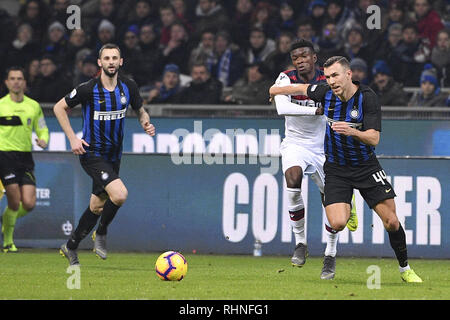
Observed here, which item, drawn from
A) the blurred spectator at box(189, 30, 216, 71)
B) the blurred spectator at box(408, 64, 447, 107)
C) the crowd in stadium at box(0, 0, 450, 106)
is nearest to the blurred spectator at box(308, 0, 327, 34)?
the crowd in stadium at box(0, 0, 450, 106)

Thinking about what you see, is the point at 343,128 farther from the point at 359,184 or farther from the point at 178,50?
the point at 178,50

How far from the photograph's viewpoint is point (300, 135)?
10438 mm

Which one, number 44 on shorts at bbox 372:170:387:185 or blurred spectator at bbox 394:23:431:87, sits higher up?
blurred spectator at bbox 394:23:431:87

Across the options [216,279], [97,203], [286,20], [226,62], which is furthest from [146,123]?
[286,20]

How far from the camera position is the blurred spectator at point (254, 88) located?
15078 mm

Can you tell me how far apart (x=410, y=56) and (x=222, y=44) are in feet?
9.89

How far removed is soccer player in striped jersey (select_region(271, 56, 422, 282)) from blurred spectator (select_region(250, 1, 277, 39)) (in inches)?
295

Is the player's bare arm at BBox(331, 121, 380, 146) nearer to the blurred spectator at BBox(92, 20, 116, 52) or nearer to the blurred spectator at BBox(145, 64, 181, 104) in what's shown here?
the blurred spectator at BBox(145, 64, 181, 104)

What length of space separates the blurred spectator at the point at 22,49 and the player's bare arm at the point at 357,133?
983cm

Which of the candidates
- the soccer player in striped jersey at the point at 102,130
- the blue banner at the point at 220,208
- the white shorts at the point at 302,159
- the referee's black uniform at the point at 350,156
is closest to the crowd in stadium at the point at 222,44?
the blue banner at the point at 220,208

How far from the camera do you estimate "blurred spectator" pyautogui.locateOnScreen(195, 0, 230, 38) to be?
54.7 ft

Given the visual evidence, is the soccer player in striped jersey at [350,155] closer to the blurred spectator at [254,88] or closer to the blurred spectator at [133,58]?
the blurred spectator at [254,88]

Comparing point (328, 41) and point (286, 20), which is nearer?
point (328, 41)
